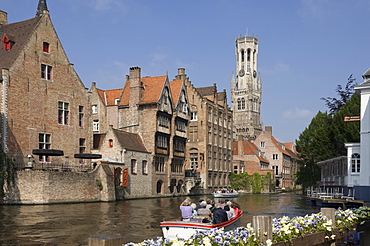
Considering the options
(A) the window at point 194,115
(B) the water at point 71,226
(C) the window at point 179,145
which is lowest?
(B) the water at point 71,226

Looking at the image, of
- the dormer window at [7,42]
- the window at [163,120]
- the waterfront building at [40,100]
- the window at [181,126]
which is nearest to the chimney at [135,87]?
the window at [163,120]

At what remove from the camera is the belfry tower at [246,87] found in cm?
18850

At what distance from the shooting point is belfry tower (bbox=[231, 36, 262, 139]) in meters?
188

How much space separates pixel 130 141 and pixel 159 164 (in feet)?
21.8

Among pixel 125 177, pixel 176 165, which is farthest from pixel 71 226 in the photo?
pixel 176 165

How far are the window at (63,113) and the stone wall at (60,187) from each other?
24.5 feet

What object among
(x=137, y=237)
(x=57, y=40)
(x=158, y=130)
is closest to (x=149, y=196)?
(x=158, y=130)

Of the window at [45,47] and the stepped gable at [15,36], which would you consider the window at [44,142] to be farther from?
the window at [45,47]

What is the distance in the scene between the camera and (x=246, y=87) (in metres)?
191

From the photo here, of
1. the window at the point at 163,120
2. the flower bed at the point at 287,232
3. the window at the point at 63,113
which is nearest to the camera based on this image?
the flower bed at the point at 287,232

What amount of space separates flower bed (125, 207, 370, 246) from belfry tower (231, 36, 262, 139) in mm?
173071

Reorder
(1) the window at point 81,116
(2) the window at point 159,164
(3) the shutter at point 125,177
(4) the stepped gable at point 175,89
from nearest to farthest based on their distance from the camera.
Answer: (3) the shutter at point 125,177 → (1) the window at point 81,116 → (2) the window at point 159,164 → (4) the stepped gable at point 175,89

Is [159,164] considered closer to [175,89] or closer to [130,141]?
[130,141]

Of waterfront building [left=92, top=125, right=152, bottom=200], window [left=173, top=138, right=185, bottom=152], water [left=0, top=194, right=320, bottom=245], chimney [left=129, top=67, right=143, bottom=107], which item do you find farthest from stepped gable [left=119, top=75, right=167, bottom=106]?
water [left=0, top=194, right=320, bottom=245]
